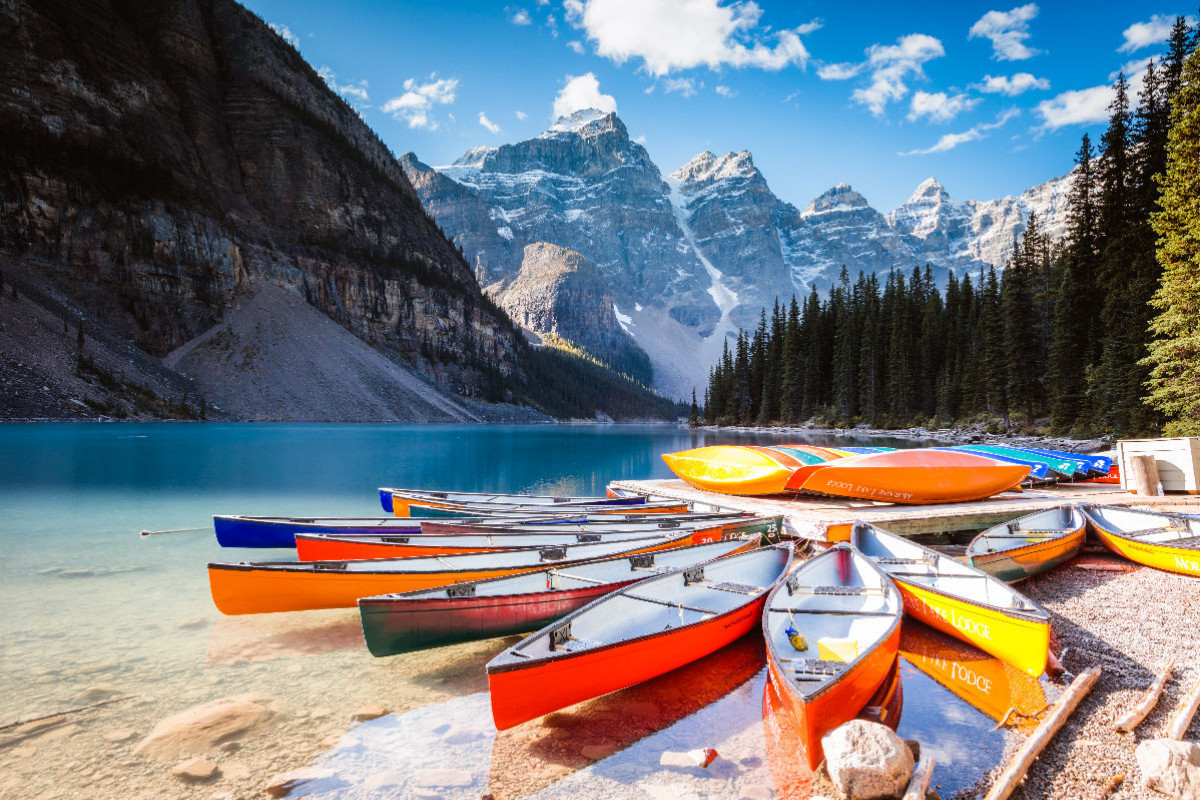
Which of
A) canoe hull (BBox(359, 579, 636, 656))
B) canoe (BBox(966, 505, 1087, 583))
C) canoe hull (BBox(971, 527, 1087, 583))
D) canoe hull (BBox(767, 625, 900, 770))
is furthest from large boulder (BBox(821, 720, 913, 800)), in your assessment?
canoe (BBox(966, 505, 1087, 583))

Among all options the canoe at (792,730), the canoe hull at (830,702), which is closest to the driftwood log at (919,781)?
the canoe hull at (830,702)

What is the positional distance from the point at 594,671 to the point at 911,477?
1123 cm

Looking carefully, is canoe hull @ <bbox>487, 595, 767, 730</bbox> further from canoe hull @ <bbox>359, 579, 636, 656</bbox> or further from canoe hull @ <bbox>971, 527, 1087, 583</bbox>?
canoe hull @ <bbox>971, 527, 1087, 583</bbox>

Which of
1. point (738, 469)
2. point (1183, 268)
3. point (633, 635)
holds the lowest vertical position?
point (633, 635)

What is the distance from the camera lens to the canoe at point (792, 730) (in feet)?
16.6

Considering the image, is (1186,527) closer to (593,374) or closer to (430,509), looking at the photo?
(430,509)

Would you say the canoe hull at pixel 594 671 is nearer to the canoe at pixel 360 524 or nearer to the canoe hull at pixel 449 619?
the canoe hull at pixel 449 619

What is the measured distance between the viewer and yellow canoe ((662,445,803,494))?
49.2ft


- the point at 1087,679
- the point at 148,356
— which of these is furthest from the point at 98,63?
the point at 1087,679

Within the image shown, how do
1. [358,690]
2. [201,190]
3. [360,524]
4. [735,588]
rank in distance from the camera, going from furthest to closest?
[201,190] → [360,524] → [735,588] → [358,690]

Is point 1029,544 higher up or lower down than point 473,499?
lower down

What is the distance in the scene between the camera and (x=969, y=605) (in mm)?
7027

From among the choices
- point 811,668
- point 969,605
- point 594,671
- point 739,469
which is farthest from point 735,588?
point 739,469

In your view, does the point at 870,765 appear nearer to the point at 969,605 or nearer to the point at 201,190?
the point at 969,605
